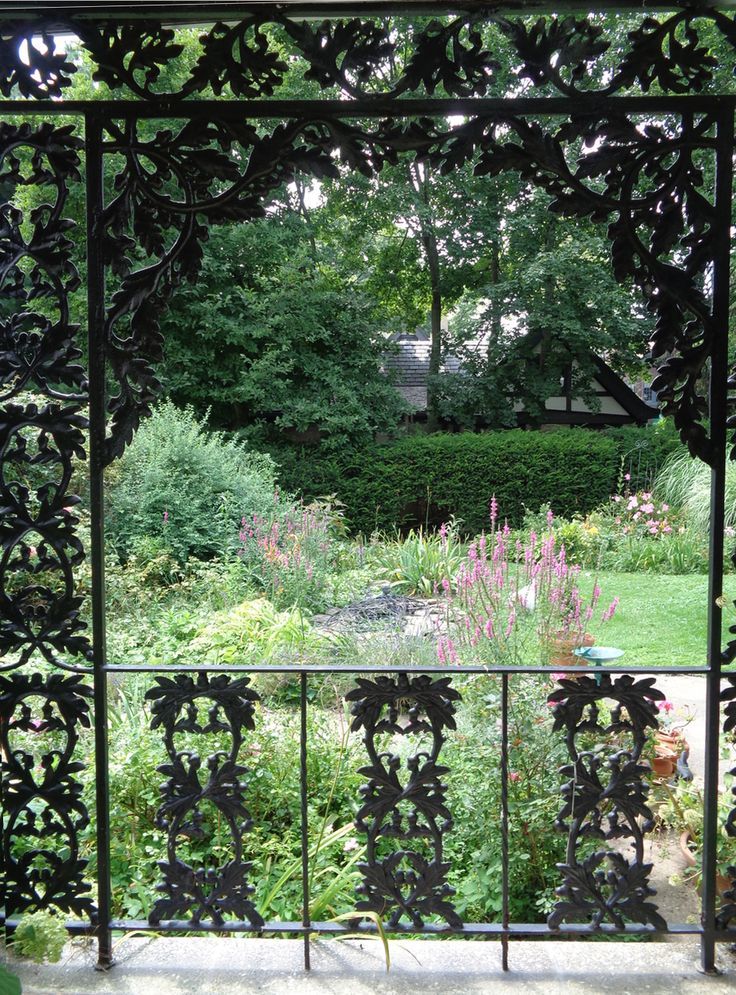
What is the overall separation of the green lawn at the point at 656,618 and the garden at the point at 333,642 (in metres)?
0.02

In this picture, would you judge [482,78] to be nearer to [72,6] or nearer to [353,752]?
[72,6]

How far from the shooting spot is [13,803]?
2.26 m

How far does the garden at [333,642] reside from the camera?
2.98 meters

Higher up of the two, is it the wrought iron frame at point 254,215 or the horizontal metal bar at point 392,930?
the wrought iron frame at point 254,215

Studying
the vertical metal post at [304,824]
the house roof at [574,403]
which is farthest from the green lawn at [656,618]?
the house roof at [574,403]

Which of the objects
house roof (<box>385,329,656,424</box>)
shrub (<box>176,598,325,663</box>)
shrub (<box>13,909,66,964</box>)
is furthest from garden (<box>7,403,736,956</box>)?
house roof (<box>385,329,656,424</box>)

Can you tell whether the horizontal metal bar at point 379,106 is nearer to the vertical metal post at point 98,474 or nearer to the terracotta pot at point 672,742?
the vertical metal post at point 98,474

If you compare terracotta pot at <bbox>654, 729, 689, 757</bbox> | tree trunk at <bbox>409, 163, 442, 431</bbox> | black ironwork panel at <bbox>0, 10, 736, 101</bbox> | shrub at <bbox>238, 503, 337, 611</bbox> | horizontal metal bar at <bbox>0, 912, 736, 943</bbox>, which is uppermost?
tree trunk at <bbox>409, 163, 442, 431</bbox>

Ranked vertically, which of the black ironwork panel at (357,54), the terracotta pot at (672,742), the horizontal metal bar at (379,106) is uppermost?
the black ironwork panel at (357,54)

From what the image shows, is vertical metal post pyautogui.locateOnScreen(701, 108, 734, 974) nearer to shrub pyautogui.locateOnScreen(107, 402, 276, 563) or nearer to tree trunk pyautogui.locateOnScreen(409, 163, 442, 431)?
shrub pyautogui.locateOnScreen(107, 402, 276, 563)

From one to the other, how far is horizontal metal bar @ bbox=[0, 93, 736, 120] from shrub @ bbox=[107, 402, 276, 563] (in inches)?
168

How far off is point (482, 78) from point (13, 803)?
2166 mm

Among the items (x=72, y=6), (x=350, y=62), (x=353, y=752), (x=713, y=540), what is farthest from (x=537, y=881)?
(x=72, y=6)

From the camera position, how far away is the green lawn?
5980mm
